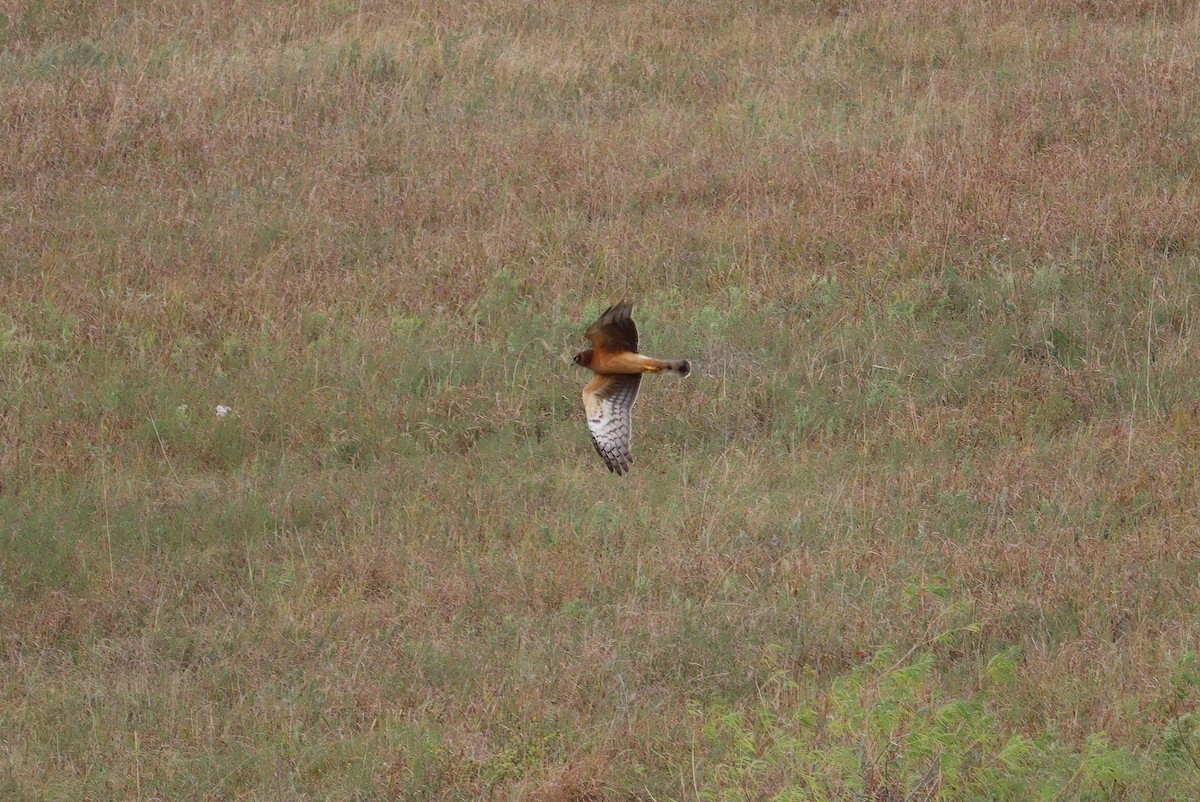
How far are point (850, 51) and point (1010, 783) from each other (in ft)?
29.7

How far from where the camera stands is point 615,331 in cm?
601

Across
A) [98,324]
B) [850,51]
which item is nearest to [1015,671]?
[98,324]

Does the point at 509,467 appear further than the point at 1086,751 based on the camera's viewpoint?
Yes

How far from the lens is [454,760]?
5562 millimetres

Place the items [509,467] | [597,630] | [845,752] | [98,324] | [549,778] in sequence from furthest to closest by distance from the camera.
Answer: [98,324], [509,467], [597,630], [549,778], [845,752]

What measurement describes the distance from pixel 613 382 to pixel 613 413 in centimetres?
13

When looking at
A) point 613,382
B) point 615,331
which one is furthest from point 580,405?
point 615,331

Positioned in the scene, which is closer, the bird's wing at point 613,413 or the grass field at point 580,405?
the grass field at point 580,405

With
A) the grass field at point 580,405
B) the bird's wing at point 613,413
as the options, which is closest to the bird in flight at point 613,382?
the bird's wing at point 613,413

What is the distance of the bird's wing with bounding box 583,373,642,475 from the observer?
242 inches

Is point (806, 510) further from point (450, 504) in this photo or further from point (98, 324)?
point (98, 324)

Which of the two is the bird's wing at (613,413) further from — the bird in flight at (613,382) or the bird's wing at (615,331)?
the bird's wing at (615,331)

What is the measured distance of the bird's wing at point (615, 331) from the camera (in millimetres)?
5938

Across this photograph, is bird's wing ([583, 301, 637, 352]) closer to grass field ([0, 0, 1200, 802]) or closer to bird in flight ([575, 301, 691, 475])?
bird in flight ([575, 301, 691, 475])
